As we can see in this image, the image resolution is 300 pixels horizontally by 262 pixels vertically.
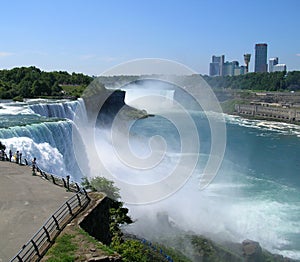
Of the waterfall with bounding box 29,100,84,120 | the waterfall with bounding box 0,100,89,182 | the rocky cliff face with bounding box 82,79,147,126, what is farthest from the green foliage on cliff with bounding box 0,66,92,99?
the waterfall with bounding box 0,100,89,182

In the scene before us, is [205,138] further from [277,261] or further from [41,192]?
[41,192]

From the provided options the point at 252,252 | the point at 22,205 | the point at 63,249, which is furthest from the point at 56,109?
the point at 63,249

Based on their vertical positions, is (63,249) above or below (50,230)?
below

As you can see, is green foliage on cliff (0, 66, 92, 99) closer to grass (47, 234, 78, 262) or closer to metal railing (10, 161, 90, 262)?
metal railing (10, 161, 90, 262)

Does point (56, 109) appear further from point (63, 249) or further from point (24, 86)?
point (63, 249)

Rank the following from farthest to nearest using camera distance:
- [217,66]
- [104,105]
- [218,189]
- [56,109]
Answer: [217,66]
[104,105]
[56,109]
[218,189]

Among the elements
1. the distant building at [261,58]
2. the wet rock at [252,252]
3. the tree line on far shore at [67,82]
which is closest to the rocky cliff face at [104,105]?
the tree line on far shore at [67,82]

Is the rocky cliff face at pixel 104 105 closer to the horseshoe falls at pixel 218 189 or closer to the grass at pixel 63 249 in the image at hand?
the horseshoe falls at pixel 218 189
